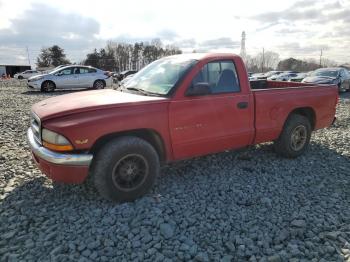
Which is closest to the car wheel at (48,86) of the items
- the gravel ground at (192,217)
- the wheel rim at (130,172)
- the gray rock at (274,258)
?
the gravel ground at (192,217)

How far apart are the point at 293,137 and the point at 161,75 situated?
264 cm

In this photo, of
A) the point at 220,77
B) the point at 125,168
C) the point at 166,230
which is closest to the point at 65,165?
the point at 125,168

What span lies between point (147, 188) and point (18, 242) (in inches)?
60.2

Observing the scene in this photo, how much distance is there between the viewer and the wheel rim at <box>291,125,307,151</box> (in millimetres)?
5750

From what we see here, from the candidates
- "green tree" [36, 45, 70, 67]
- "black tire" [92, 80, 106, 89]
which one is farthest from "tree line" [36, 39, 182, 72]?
"black tire" [92, 80, 106, 89]

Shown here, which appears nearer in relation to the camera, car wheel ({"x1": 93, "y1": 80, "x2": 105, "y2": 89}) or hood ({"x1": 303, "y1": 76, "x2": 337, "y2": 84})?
hood ({"x1": 303, "y1": 76, "x2": 337, "y2": 84})

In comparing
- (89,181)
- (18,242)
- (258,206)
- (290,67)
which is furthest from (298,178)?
(290,67)

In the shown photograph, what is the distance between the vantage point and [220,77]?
4781mm

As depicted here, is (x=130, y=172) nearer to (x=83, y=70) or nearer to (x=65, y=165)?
(x=65, y=165)

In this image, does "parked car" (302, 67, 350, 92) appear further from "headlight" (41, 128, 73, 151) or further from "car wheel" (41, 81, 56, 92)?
"headlight" (41, 128, 73, 151)

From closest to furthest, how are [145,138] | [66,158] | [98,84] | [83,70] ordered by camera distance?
[66,158], [145,138], [83,70], [98,84]

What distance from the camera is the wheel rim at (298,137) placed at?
575 centimetres

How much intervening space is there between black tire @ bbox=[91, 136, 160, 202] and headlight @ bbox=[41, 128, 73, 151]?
38cm

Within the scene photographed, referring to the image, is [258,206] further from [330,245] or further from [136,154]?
[136,154]
